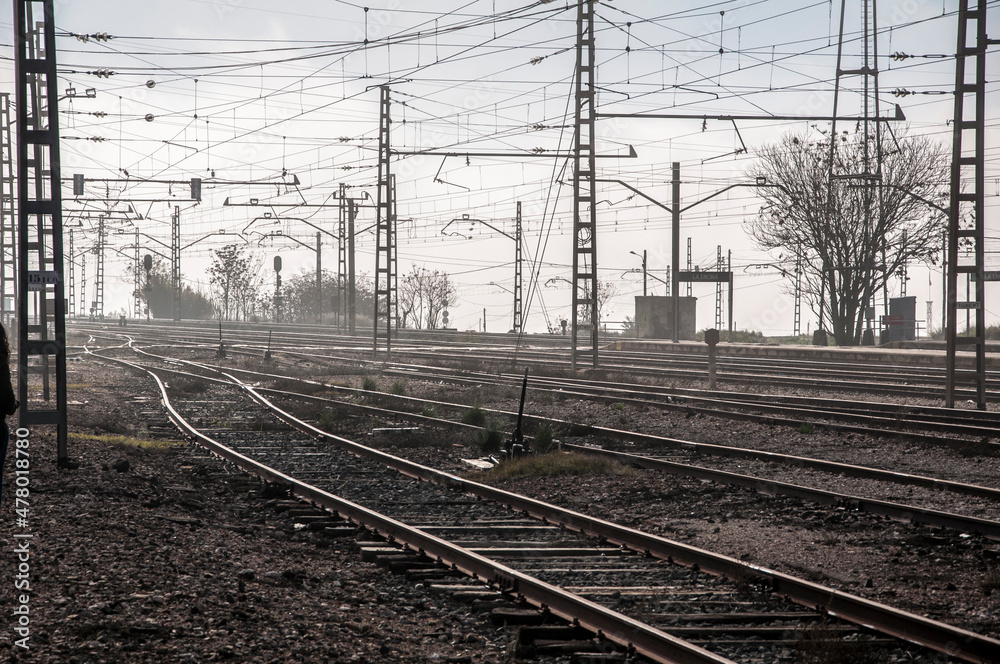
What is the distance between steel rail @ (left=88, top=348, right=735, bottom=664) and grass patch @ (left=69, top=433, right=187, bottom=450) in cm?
364

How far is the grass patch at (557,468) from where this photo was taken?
481 inches

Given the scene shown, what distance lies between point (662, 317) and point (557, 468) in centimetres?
3749

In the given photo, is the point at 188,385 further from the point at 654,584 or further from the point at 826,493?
the point at 654,584

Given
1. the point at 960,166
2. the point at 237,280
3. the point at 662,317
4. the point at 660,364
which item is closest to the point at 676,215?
the point at 662,317

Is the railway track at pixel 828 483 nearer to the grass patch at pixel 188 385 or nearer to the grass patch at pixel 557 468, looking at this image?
the grass patch at pixel 557 468

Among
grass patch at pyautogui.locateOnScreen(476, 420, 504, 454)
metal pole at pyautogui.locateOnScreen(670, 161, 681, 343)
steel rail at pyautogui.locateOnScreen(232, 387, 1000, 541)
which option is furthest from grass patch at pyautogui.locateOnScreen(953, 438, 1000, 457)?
metal pole at pyautogui.locateOnScreen(670, 161, 681, 343)

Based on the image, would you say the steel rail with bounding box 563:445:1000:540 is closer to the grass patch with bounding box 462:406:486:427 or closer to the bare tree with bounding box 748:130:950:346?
the grass patch with bounding box 462:406:486:427

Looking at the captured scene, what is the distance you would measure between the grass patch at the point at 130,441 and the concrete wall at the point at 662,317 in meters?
35.6

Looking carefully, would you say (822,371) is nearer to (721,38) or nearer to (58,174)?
(721,38)

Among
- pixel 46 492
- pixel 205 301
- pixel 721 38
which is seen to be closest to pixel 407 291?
pixel 205 301

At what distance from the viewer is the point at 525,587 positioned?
6.95m

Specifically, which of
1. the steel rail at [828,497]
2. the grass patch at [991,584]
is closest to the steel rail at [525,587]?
the grass patch at [991,584]

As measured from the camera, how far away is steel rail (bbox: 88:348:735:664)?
18.5ft

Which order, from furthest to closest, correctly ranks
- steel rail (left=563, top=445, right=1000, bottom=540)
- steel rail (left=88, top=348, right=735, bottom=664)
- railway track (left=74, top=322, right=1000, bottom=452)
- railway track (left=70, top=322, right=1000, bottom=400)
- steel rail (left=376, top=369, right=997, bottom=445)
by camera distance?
1. railway track (left=70, top=322, right=1000, bottom=400)
2. railway track (left=74, top=322, right=1000, bottom=452)
3. steel rail (left=376, top=369, right=997, bottom=445)
4. steel rail (left=563, top=445, right=1000, bottom=540)
5. steel rail (left=88, top=348, right=735, bottom=664)
